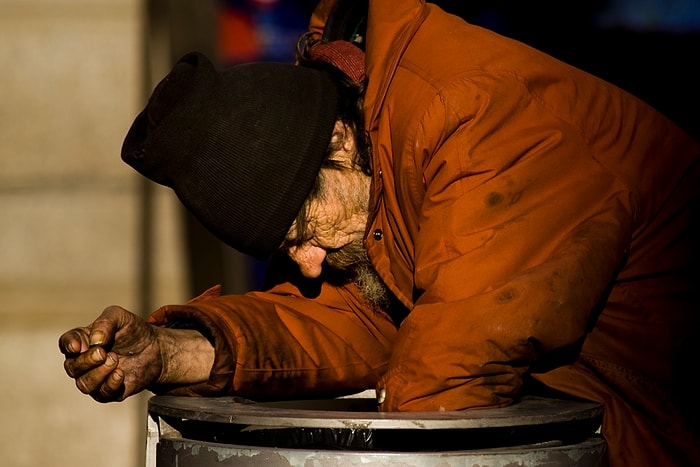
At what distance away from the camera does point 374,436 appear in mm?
2139

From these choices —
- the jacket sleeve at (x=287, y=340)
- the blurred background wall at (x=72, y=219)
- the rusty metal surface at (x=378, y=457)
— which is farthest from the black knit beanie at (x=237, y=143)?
the blurred background wall at (x=72, y=219)

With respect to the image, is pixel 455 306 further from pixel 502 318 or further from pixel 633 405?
pixel 633 405

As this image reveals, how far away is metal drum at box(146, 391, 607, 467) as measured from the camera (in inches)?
68.6

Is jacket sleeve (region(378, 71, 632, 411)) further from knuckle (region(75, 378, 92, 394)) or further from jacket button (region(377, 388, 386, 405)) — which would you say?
knuckle (region(75, 378, 92, 394))

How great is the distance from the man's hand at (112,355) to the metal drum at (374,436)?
10cm

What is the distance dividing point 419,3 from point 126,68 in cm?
229

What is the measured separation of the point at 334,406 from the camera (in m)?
3.39

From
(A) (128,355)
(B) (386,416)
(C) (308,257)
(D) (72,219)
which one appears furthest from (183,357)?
(D) (72,219)

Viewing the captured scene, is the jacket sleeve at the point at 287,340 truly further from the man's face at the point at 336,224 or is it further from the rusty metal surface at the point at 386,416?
the rusty metal surface at the point at 386,416

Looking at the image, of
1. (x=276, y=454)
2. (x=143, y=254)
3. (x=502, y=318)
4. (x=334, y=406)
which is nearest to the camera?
(x=276, y=454)

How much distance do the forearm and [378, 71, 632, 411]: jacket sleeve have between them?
502 mm

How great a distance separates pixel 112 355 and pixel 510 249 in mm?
830

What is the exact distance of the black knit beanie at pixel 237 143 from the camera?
2256mm

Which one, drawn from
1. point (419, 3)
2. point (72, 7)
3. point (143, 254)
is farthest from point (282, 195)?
point (72, 7)
